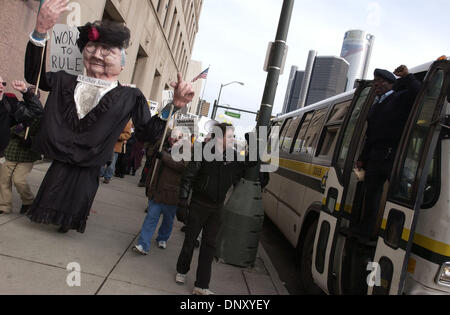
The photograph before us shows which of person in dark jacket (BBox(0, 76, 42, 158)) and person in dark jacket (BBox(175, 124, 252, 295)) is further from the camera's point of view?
person in dark jacket (BBox(0, 76, 42, 158))

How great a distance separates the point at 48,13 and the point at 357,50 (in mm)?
178464

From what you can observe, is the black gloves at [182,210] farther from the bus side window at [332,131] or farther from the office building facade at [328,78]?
the office building facade at [328,78]

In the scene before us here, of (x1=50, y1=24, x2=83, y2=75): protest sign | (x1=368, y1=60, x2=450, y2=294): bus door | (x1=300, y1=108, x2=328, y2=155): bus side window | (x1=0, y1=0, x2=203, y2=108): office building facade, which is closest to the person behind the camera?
(x1=368, y1=60, x2=450, y2=294): bus door

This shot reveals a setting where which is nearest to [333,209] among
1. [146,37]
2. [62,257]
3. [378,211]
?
[378,211]

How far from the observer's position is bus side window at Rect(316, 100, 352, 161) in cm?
515

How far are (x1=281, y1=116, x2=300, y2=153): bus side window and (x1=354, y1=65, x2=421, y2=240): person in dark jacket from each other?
12.7 ft

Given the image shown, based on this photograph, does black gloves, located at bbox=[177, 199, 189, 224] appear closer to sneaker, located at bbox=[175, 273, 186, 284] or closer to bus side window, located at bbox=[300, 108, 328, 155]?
sneaker, located at bbox=[175, 273, 186, 284]

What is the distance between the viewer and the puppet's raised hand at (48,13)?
3.66 metres

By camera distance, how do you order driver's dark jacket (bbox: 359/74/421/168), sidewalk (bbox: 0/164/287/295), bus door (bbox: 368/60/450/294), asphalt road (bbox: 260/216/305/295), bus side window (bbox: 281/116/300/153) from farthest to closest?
bus side window (bbox: 281/116/300/153) → asphalt road (bbox: 260/216/305/295) → driver's dark jacket (bbox: 359/74/421/168) → sidewalk (bbox: 0/164/287/295) → bus door (bbox: 368/60/450/294)

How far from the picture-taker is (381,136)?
12.2ft

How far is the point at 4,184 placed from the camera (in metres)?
4.52

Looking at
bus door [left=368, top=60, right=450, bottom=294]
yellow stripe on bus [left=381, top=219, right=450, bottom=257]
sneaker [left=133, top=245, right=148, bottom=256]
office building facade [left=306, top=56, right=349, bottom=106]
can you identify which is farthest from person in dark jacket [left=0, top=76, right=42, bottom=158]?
office building facade [left=306, top=56, right=349, bottom=106]

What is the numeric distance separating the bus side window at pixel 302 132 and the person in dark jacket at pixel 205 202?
11.0 feet

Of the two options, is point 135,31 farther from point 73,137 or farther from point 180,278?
point 180,278
